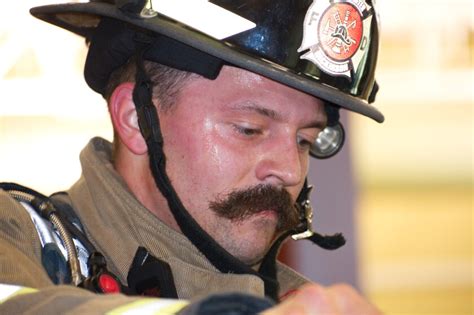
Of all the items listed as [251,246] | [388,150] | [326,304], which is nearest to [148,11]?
[251,246]

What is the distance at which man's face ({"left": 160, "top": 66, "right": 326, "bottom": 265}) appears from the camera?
94.7 inches

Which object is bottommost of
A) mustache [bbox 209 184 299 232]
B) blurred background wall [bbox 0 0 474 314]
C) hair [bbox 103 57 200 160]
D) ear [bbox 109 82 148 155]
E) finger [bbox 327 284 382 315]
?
blurred background wall [bbox 0 0 474 314]

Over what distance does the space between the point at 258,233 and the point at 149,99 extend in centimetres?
33

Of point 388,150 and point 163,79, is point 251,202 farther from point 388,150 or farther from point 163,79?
point 388,150

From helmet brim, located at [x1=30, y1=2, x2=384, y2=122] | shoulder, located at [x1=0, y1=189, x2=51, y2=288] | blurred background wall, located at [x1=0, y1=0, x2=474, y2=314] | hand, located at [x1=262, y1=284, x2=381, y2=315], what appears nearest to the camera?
hand, located at [x1=262, y1=284, x2=381, y2=315]

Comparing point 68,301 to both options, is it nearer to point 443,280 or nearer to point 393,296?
point 393,296

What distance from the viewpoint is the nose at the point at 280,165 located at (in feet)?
7.88

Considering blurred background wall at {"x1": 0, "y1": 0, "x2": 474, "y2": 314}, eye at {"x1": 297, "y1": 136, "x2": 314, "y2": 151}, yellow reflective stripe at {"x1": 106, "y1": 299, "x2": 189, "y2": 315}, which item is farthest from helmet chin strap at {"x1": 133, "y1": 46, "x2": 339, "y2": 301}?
blurred background wall at {"x1": 0, "y1": 0, "x2": 474, "y2": 314}

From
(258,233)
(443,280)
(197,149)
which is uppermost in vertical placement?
(197,149)

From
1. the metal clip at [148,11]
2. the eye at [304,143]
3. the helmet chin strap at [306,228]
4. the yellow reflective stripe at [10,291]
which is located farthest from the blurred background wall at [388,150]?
the yellow reflective stripe at [10,291]

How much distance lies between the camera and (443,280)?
382 inches

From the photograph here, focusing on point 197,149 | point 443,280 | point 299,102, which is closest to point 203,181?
point 197,149

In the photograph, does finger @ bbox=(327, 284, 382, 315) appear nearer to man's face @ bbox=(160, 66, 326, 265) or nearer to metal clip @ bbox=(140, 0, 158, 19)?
man's face @ bbox=(160, 66, 326, 265)

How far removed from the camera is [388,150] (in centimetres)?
1191
